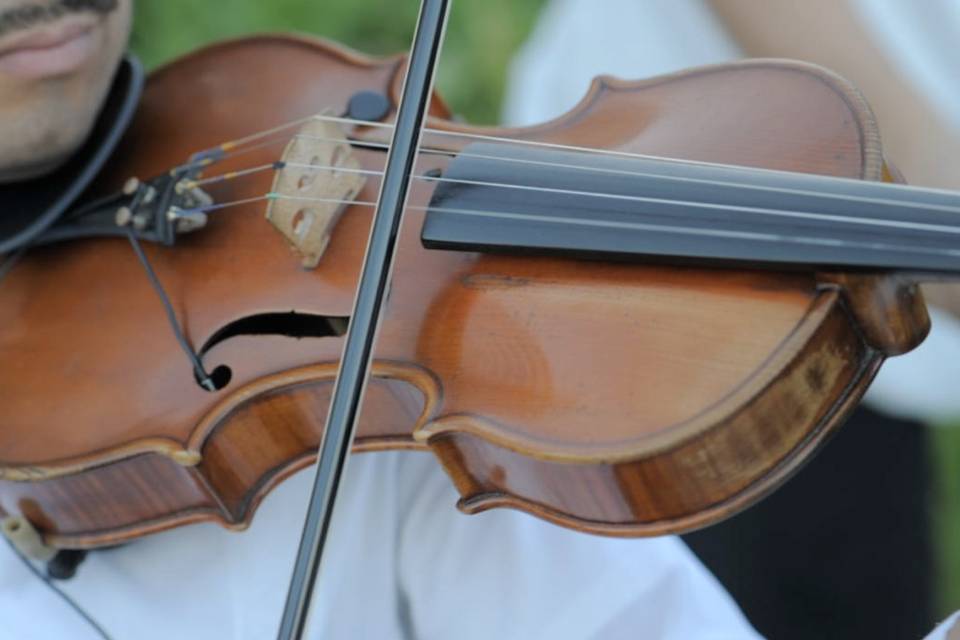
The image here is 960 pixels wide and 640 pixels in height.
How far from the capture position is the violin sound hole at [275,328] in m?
0.75

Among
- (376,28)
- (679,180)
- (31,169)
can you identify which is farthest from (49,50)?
(376,28)

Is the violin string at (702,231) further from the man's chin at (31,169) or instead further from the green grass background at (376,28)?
the green grass background at (376,28)

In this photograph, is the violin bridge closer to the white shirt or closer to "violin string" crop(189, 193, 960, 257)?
"violin string" crop(189, 193, 960, 257)

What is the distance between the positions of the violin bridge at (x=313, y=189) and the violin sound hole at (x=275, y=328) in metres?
0.04

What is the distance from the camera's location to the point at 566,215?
0.66 meters

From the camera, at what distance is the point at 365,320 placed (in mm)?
677

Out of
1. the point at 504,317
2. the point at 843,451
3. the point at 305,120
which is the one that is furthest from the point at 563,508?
the point at 843,451

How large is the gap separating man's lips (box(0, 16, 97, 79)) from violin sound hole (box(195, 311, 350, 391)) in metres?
0.22

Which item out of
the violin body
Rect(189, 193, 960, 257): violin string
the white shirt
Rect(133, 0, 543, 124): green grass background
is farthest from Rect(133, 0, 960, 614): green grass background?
Rect(189, 193, 960, 257): violin string

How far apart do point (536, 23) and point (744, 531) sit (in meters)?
1.05

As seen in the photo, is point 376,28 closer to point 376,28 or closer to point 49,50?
point 376,28

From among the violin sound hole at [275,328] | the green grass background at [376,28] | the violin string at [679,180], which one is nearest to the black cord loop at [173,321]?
the violin sound hole at [275,328]

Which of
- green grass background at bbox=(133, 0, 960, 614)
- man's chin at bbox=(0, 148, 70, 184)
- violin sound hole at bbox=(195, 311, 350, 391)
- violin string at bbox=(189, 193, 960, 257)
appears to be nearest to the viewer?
violin string at bbox=(189, 193, 960, 257)

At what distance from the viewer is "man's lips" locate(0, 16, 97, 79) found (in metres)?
0.83
